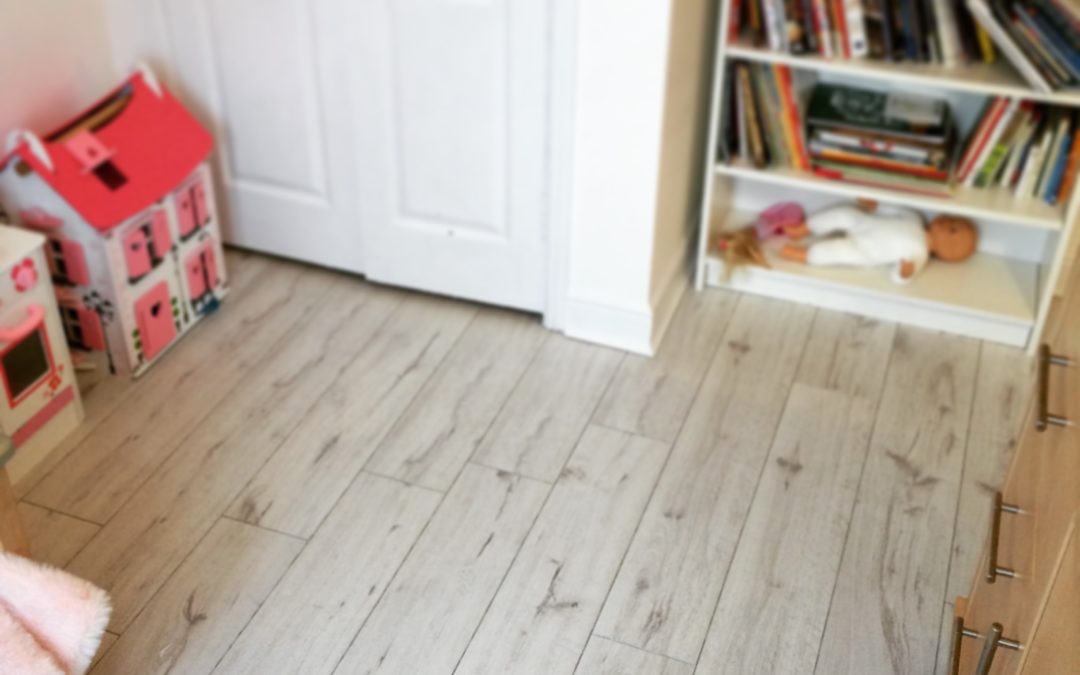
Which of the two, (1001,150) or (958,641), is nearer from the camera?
(958,641)

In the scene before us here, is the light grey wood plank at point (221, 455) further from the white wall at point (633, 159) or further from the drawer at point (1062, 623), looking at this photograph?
the drawer at point (1062, 623)

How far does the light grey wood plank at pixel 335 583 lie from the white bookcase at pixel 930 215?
40.7 inches

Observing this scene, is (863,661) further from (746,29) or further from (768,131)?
(746,29)

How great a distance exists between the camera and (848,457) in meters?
2.32

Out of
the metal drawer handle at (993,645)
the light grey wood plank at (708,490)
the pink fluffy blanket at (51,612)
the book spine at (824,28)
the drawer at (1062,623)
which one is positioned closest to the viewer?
the drawer at (1062,623)

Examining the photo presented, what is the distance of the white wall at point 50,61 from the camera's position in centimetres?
243

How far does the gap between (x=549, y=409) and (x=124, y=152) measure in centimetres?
104

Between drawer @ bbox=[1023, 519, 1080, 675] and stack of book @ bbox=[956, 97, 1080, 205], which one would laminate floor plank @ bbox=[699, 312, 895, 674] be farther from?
drawer @ bbox=[1023, 519, 1080, 675]

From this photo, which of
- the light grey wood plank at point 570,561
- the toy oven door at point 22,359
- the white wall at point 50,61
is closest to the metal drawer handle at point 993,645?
the light grey wood plank at point 570,561

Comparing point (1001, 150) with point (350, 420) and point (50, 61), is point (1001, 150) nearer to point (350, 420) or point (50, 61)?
point (350, 420)

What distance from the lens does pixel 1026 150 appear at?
8.39 feet

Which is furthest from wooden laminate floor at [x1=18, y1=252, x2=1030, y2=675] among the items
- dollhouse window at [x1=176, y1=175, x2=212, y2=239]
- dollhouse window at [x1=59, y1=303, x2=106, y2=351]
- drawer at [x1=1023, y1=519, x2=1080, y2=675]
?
drawer at [x1=1023, y1=519, x2=1080, y2=675]

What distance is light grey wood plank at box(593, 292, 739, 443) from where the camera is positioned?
241 centimetres

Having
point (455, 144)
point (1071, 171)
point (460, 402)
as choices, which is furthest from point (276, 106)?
point (1071, 171)
